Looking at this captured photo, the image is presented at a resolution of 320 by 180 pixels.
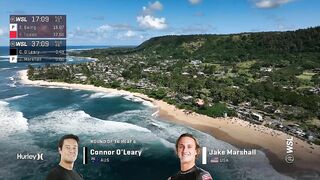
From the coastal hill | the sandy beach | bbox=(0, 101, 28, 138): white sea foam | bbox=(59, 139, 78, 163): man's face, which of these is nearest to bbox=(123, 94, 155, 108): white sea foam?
the coastal hill

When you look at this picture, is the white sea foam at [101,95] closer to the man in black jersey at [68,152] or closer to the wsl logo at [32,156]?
the wsl logo at [32,156]

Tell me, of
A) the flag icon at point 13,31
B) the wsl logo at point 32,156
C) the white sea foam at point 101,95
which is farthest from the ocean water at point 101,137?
the flag icon at point 13,31

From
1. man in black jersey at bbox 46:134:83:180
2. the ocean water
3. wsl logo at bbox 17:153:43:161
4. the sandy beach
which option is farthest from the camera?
wsl logo at bbox 17:153:43:161

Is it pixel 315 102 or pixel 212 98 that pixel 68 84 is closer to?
pixel 212 98

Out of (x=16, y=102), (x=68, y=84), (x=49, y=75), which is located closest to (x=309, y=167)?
(x=16, y=102)

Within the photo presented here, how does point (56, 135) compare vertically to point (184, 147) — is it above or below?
below

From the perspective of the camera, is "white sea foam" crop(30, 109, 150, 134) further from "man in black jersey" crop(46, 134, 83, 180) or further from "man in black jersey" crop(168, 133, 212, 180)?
"man in black jersey" crop(168, 133, 212, 180)

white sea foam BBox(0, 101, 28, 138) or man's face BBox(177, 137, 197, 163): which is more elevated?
man's face BBox(177, 137, 197, 163)

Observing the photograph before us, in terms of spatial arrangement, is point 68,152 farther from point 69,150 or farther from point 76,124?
point 76,124
